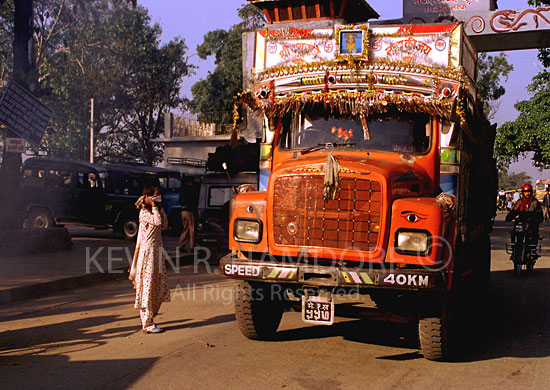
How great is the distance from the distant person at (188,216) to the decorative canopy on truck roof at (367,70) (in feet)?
28.9

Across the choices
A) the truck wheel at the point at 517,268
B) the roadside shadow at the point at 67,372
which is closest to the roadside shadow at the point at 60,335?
the roadside shadow at the point at 67,372

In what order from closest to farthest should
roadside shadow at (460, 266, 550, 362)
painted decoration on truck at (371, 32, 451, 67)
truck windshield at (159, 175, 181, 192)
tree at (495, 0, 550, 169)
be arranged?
roadside shadow at (460, 266, 550, 362) → painted decoration on truck at (371, 32, 451, 67) → truck windshield at (159, 175, 181, 192) → tree at (495, 0, 550, 169)

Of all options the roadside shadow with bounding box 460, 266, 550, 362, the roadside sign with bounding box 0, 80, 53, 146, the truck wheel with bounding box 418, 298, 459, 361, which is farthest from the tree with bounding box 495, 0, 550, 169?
the truck wheel with bounding box 418, 298, 459, 361

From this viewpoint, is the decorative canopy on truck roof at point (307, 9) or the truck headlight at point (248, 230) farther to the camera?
the decorative canopy on truck roof at point (307, 9)

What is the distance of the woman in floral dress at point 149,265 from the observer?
7.69m

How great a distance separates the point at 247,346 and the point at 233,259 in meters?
1.07

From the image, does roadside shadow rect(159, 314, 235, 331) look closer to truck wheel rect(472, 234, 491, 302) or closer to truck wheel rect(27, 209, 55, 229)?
truck wheel rect(472, 234, 491, 302)

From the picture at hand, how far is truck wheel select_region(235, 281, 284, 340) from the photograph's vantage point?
701 cm

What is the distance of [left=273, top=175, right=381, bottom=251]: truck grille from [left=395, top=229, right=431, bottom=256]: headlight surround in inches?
8.5

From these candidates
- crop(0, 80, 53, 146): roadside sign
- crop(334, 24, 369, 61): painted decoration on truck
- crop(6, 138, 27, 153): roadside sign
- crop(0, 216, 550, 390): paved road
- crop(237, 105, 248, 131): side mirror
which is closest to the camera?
crop(0, 216, 550, 390): paved road

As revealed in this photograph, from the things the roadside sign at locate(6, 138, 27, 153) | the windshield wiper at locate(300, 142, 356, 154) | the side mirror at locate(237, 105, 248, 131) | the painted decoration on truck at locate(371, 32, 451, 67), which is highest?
the painted decoration on truck at locate(371, 32, 451, 67)

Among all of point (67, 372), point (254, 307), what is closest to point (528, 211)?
point (254, 307)

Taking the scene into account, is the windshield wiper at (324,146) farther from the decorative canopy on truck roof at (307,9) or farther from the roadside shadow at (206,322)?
the decorative canopy on truck roof at (307,9)

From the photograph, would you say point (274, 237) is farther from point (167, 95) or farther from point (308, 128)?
point (167, 95)
